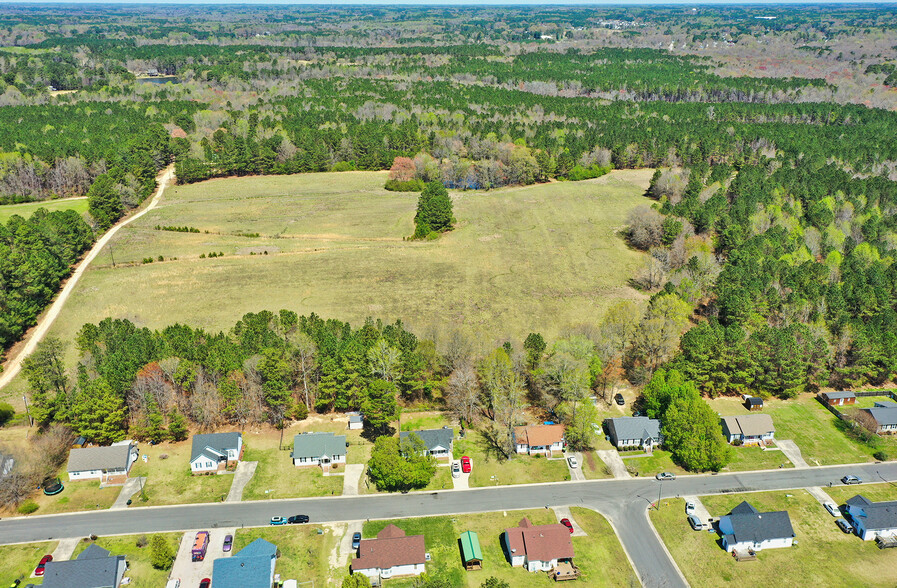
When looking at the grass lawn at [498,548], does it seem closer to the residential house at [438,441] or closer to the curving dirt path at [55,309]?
the residential house at [438,441]

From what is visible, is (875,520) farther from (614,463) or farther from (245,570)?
(245,570)

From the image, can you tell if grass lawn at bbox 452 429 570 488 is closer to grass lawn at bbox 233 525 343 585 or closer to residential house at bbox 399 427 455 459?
residential house at bbox 399 427 455 459

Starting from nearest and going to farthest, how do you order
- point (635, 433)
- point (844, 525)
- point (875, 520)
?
point (875, 520), point (844, 525), point (635, 433)

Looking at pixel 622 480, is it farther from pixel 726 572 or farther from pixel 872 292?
pixel 872 292

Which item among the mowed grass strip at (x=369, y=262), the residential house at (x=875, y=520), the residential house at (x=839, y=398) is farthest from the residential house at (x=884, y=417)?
the mowed grass strip at (x=369, y=262)

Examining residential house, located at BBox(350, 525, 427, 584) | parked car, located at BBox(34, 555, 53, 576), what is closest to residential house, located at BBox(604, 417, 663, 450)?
residential house, located at BBox(350, 525, 427, 584)

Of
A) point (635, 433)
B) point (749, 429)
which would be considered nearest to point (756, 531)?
point (635, 433)
